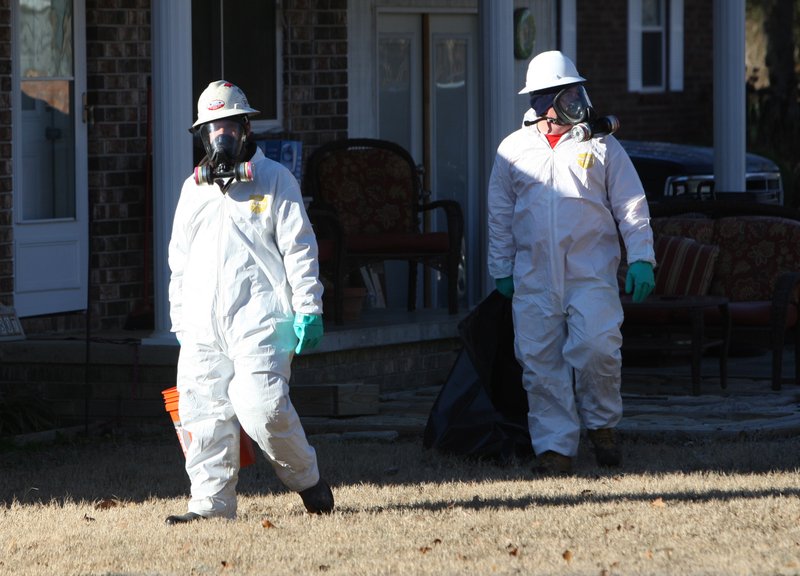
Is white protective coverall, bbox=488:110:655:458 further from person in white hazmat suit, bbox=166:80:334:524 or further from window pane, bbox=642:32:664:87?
window pane, bbox=642:32:664:87

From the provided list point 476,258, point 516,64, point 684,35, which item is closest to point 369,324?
point 476,258

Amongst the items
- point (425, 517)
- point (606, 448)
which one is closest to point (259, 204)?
point (425, 517)

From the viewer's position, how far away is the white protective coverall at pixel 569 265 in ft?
25.8

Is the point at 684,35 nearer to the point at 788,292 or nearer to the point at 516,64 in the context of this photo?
the point at 516,64

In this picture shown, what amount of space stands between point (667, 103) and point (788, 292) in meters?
9.78

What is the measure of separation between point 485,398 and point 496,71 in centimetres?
326

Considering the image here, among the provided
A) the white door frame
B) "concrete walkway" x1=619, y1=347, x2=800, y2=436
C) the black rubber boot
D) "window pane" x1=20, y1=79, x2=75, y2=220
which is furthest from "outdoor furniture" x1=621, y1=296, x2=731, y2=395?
"window pane" x1=20, y1=79, x2=75, y2=220

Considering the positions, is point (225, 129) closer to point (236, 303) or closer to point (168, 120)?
point (236, 303)

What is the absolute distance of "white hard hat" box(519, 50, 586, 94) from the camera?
7914 millimetres

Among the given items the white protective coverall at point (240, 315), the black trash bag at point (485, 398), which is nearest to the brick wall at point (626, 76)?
the black trash bag at point (485, 398)

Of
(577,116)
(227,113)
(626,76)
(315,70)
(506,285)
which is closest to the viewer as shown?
(227,113)

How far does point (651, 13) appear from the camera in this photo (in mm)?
19578

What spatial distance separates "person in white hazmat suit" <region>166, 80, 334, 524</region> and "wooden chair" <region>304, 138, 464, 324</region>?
4.44 metres

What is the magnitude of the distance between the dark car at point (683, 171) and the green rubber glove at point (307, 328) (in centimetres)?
868
